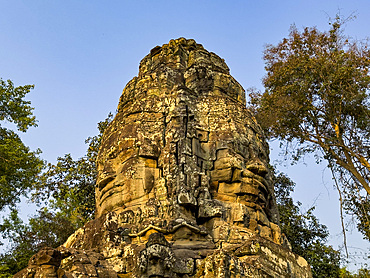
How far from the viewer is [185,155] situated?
421 inches

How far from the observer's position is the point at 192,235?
9.52 metres

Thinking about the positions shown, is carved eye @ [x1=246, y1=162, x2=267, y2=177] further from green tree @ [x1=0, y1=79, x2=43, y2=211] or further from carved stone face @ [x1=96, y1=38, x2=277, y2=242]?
green tree @ [x1=0, y1=79, x2=43, y2=211]

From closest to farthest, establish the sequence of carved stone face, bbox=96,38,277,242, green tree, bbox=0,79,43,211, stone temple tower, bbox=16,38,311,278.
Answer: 1. stone temple tower, bbox=16,38,311,278
2. carved stone face, bbox=96,38,277,242
3. green tree, bbox=0,79,43,211

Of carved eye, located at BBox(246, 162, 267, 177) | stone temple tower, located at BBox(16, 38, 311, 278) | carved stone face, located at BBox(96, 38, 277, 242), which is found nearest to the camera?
stone temple tower, located at BBox(16, 38, 311, 278)

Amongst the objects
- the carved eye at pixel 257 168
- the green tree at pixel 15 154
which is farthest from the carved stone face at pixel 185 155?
the green tree at pixel 15 154

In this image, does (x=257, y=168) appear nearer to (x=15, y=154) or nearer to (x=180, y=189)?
(x=180, y=189)

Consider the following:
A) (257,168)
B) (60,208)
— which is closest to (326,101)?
(257,168)

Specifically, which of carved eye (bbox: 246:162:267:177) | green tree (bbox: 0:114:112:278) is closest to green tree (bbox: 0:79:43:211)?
green tree (bbox: 0:114:112:278)

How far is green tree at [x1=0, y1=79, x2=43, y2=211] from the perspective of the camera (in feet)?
48.8

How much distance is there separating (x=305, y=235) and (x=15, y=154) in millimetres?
9649

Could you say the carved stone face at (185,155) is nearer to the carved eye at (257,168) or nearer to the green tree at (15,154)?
the carved eye at (257,168)

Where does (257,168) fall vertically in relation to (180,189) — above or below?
above

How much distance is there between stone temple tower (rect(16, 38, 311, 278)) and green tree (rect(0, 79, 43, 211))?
4.20 m

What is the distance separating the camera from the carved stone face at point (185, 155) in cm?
1022
